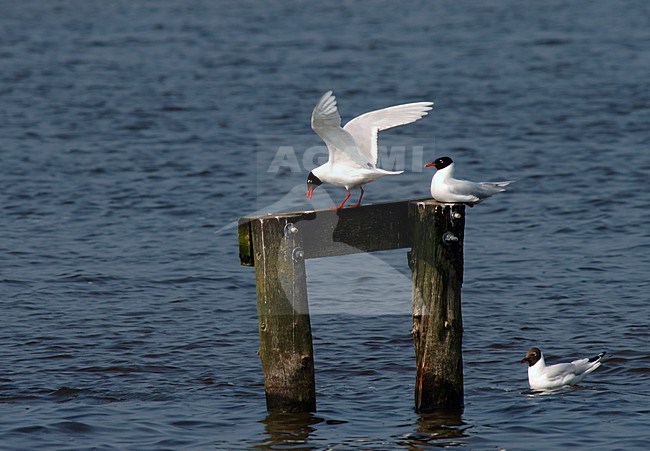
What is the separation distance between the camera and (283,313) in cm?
888

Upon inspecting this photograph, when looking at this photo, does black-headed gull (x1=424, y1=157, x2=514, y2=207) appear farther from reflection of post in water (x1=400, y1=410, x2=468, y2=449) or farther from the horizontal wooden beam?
reflection of post in water (x1=400, y1=410, x2=468, y2=449)

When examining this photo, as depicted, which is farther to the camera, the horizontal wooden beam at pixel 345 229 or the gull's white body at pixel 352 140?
the gull's white body at pixel 352 140

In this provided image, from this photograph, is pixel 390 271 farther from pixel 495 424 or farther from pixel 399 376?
pixel 495 424

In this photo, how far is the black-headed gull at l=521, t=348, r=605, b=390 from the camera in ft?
33.9

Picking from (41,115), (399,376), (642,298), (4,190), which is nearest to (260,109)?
(41,115)

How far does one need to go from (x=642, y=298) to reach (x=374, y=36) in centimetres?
2760

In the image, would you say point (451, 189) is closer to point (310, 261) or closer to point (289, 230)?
point (289, 230)

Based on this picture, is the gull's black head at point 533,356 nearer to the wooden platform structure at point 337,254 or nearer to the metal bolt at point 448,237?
the wooden platform structure at point 337,254

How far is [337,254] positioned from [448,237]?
2.89 ft

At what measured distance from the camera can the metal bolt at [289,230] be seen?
8625 mm

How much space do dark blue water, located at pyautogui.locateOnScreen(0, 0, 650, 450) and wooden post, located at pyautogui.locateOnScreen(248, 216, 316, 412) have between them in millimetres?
318

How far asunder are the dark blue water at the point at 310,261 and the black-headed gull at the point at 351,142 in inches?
80.2

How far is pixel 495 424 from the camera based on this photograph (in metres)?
9.51

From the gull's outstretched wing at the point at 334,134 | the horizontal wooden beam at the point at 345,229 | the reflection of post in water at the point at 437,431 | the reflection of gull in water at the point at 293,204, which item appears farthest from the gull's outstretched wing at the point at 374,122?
the reflection of gull in water at the point at 293,204
